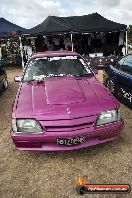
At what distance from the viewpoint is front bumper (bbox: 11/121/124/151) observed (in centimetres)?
395

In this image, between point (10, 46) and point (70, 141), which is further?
point (10, 46)

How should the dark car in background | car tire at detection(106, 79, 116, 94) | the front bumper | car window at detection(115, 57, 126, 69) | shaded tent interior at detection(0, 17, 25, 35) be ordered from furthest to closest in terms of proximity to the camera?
shaded tent interior at detection(0, 17, 25, 35) < car tire at detection(106, 79, 116, 94) < car window at detection(115, 57, 126, 69) < the dark car in background < the front bumper

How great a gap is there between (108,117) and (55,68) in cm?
192

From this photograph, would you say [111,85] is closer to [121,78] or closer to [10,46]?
[121,78]

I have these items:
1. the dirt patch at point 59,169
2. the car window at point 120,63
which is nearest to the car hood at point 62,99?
the dirt patch at point 59,169

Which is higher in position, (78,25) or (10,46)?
(78,25)

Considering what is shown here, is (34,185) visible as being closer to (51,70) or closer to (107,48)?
(51,70)

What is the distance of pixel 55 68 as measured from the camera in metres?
5.66

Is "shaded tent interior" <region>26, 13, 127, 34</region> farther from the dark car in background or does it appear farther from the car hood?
the car hood

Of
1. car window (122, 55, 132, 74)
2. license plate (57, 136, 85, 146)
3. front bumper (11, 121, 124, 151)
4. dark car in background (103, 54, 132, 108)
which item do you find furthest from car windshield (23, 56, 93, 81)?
license plate (57, 136, 85, 146)

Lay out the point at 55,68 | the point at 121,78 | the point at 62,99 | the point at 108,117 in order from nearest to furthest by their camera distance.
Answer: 1. the point at 108,117
2. the point at 62,99
3. the point at 55,68
4. the point at 121,78

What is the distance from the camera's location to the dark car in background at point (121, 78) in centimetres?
628

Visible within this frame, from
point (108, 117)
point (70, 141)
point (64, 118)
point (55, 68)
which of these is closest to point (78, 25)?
point (55, 68)

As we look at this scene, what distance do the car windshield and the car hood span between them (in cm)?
38
